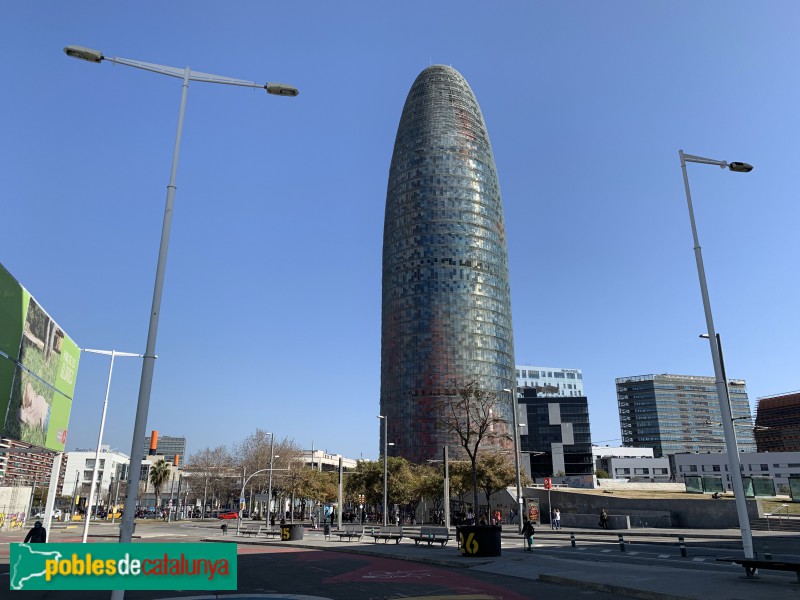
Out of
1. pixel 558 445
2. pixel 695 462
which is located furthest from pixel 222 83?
pixel 558 445

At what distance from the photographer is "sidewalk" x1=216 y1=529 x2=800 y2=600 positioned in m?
12.5

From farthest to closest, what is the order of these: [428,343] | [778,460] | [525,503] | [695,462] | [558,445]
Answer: [558,445], [428,343], [695,462], [778,460], [525,503]

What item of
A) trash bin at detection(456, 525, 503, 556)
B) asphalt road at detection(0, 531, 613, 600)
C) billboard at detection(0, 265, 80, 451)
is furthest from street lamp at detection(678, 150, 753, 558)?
billboard at detection(0, 265, 80, 451)

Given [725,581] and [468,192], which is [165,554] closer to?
[725,581]

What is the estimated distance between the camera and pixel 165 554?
8.54 meters

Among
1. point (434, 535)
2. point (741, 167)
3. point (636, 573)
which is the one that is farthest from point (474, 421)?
point (741, 167)

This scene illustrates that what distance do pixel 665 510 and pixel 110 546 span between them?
49.0m

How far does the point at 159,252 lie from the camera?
1216cm

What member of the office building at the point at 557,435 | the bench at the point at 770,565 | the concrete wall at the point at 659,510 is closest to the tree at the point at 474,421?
the concrete wall at the point at 659,510

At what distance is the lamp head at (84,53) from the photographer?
12.0m

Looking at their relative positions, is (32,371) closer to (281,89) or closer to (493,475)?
(281,89)

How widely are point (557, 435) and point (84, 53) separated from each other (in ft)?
558

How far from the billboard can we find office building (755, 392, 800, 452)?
170 meters

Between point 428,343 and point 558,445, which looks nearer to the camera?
point 428,343
